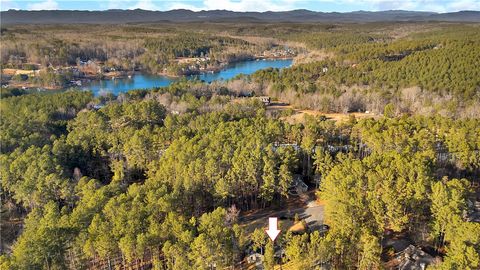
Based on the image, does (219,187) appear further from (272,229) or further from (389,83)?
(389,83)

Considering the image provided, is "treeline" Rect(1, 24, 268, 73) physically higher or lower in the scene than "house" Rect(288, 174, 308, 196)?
higher

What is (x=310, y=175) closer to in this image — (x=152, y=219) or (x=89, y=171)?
(x=152, y=219)

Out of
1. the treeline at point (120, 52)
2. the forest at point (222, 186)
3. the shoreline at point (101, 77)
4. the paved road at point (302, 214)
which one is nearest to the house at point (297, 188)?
the forest at point (222, 186)

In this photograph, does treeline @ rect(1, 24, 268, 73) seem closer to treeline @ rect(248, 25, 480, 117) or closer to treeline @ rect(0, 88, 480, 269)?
treeline @ rect(248, 25, 480, 117)

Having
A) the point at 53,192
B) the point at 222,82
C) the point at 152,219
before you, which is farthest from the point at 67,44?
the point at 152,219

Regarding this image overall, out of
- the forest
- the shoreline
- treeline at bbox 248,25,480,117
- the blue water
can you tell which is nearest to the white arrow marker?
the forest

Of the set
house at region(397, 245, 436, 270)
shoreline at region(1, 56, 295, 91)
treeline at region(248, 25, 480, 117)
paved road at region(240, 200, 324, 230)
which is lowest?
paved road at region(240, 200, 324, 230)
